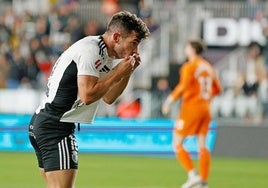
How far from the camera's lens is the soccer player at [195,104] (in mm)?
14055

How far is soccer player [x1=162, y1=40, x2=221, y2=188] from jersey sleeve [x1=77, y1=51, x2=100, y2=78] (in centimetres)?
614

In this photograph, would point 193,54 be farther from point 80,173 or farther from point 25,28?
point 25,28

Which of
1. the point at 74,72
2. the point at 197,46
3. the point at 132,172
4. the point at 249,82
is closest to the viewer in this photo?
the point at 74,72

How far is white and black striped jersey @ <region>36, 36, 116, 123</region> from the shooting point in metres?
7.90

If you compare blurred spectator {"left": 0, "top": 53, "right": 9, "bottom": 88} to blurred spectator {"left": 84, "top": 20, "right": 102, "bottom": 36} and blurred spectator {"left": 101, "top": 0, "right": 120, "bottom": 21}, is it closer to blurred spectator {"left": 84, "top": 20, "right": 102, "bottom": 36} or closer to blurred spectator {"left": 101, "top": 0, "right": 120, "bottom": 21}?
blurred spectator {"left": 84, "top": 20, "right": 102, "bottom": 36}

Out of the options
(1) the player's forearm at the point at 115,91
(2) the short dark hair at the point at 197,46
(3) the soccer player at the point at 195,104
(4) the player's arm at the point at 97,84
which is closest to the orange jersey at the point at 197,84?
(3) the soccer player at the point at 195,104

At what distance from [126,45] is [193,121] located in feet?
21.4

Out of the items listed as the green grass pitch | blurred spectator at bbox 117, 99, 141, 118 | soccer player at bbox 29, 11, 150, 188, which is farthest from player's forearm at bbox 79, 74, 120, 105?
blurred spectator at bbox 117, 99, 141, 118

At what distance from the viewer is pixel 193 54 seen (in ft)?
46.1

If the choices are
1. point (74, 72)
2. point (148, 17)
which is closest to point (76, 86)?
point (74, 72)

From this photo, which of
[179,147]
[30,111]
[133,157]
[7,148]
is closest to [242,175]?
[179,147]

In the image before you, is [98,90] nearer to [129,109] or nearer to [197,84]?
[197,84]

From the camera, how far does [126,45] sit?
8062 mm

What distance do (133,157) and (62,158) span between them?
11.4 m
